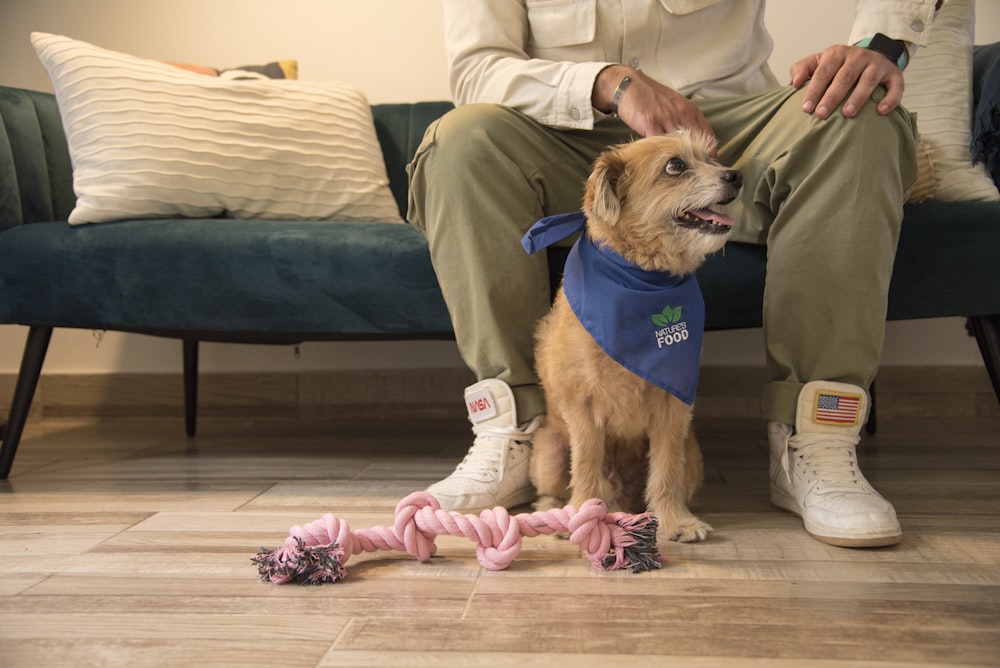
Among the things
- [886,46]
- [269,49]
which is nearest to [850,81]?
[886,46]

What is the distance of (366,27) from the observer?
9.07 ft

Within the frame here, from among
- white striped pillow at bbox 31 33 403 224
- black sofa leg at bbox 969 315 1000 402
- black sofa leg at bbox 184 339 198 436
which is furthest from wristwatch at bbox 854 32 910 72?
black sofa leg at bbox 184 339 198 436

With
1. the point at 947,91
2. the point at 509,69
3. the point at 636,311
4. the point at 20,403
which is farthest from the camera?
the point at 947,91

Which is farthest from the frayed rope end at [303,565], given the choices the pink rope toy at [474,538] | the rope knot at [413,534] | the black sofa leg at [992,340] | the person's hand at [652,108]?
the black sofa leg at [992,340]

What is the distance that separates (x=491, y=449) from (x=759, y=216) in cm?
69

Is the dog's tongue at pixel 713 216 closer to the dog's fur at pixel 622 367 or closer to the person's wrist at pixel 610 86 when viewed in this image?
the dog's fur at pixel 622 367

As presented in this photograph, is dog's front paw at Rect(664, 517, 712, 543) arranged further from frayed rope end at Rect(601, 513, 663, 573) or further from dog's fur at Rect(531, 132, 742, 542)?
frayed rope end at Rect(601, 513, 663, 573)

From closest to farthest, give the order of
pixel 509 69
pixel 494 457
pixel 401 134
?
pixel 494 457
pixel 509 69
pixel 401 134

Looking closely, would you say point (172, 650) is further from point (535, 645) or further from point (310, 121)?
point (310, 121)

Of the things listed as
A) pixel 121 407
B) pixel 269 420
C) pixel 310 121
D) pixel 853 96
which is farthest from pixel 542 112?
pixel 121 407

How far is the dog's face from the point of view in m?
1.33

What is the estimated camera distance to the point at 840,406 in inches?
56.9

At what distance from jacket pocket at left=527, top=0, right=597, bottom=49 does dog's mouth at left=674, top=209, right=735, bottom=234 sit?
62 centimetres

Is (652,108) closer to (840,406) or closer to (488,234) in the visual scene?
(488,234)
